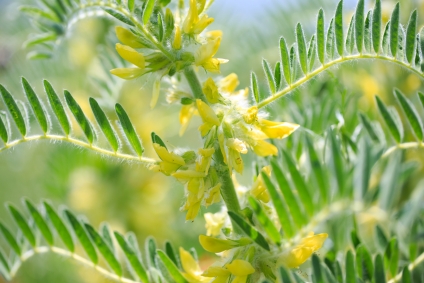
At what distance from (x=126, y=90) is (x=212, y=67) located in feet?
4.03

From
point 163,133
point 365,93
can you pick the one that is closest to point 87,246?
point 365,93

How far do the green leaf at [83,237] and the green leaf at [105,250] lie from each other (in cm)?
1

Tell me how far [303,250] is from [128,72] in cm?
31

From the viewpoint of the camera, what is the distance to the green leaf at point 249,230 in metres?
0.58

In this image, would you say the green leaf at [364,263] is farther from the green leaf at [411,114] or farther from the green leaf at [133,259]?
the green leaf at [133,259]

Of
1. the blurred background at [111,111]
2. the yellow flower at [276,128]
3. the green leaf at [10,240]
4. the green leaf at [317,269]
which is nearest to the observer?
the green leaf at [317,269]

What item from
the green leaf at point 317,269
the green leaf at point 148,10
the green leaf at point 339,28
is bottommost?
the green leaf at point 317,269

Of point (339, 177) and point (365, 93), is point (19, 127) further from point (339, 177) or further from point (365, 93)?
point (365, 93)

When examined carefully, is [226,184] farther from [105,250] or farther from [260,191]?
[105,250]

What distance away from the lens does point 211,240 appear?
2.04 ft

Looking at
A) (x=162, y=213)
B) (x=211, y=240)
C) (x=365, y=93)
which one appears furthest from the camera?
(x=162, y=213)

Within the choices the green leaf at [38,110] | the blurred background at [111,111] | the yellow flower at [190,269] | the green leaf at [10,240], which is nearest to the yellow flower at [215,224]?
the yellow flower at [190,269]

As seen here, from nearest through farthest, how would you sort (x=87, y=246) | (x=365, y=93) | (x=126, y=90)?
(x=87, y=246), (x=365, y=93), (x=126, y=90)

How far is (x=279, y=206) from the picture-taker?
59cm
